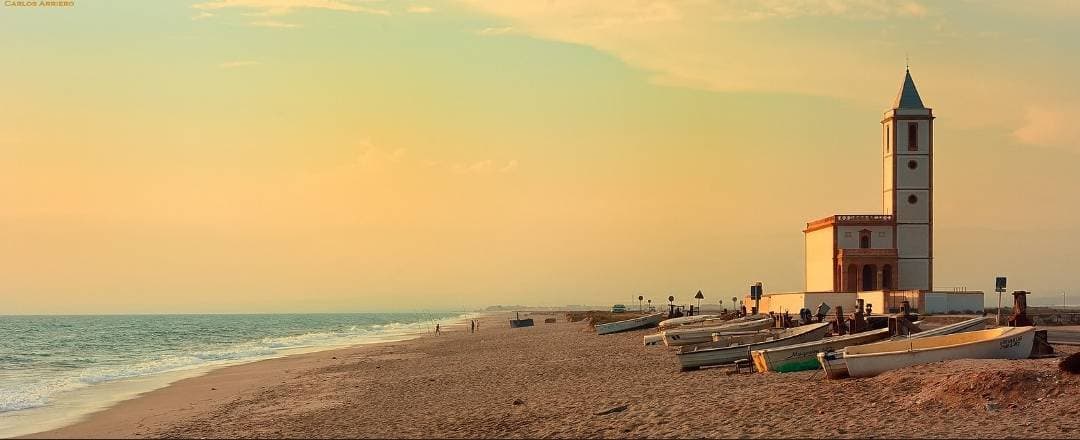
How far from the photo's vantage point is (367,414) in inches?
855

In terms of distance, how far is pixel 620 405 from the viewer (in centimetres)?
1950

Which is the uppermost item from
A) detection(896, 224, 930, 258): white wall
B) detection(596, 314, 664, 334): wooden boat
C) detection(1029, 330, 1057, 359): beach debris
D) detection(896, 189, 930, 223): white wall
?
detection(896, 189, 930, 223): white wall

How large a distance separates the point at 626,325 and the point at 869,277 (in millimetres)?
20339

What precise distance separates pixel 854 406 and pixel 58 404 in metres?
21.6

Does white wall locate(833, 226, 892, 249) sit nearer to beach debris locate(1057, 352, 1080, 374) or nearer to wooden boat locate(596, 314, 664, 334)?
wooden boat locate(596, 314, 664, 334)

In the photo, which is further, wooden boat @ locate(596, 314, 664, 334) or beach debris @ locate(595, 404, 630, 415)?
wooden boat @ locate(596, 314, 664, 334)

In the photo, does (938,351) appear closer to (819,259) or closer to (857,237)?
(857,237)

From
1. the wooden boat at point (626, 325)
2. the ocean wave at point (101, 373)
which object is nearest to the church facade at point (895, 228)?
the wooden boat at point (626, 325)

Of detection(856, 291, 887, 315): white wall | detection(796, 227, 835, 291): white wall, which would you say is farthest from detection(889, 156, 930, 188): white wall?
detection(856, 291, 887, 315): white wall

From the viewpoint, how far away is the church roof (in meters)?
70.4

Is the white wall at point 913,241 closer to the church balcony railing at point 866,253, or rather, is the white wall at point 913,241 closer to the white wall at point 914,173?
the church balcony railing at point 866,253

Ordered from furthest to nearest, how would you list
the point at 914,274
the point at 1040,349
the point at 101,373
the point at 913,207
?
the point at 913,207 < the point at 914,274 < the point at 101,373 < the point at 1040,349

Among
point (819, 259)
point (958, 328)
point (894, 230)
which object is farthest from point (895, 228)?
point (958, 328)

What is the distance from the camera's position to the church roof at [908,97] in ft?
231
